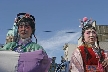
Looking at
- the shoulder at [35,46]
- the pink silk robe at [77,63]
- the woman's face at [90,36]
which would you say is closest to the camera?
the shoulder at [35,46]

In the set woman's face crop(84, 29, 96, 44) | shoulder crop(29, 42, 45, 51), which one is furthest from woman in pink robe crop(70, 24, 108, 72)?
shoulder crop(29, 42, 45, 51)

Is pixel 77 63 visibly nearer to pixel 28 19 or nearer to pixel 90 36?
pixel 90 36

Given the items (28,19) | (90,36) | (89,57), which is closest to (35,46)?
(28,19)

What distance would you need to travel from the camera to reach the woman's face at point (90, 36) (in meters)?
4.43

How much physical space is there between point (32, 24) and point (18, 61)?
1.14m

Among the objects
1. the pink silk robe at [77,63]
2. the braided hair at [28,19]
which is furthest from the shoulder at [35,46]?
the pink silk robe at [77,63]

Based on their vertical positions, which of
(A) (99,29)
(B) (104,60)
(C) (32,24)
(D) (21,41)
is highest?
(A) (99,29)

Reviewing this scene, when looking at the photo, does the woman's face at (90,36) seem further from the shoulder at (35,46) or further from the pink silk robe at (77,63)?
the shoulder at (35,46)

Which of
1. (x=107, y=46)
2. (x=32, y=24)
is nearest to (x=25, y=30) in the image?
(x=32, y=24)

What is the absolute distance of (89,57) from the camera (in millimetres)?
4297

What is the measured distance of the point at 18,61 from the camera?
2758 mm

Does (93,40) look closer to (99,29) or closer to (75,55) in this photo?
(75,55)

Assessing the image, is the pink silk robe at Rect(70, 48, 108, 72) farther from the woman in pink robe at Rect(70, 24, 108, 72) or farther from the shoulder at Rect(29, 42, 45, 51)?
the shoulder at Rect(29, 42, 45, 51)

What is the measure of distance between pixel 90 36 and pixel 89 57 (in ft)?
1.30
